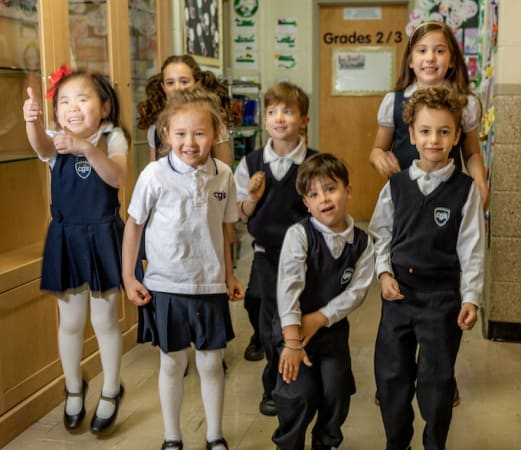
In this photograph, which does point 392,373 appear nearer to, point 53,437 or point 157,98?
point 53,437

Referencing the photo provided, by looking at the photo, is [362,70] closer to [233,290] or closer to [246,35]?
[246,35]

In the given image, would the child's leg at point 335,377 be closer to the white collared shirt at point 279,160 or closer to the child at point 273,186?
the child at point 273,186

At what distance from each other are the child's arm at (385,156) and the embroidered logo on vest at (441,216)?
0.30 metres

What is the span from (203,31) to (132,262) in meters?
2.68

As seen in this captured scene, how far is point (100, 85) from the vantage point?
209cm

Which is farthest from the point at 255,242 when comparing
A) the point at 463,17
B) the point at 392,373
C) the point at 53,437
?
the point at 463,17

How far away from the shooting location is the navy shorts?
1886 mm

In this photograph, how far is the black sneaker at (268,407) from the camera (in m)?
2.34

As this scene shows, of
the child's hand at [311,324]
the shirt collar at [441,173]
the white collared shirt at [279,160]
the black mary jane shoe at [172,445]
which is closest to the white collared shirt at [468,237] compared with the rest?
the shirt collar at [441,173]

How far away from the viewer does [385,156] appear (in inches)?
85.5

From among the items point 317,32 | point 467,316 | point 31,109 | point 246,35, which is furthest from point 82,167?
point 317,32

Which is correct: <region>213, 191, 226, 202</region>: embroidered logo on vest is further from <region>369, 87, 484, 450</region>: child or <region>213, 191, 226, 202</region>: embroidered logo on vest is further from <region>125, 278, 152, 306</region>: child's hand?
<region>369, 87, 484, 450</region>: child

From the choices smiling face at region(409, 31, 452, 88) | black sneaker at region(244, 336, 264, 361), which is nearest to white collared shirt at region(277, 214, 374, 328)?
smiling face at region(409, 31, 452, 88)

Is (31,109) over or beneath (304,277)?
over
